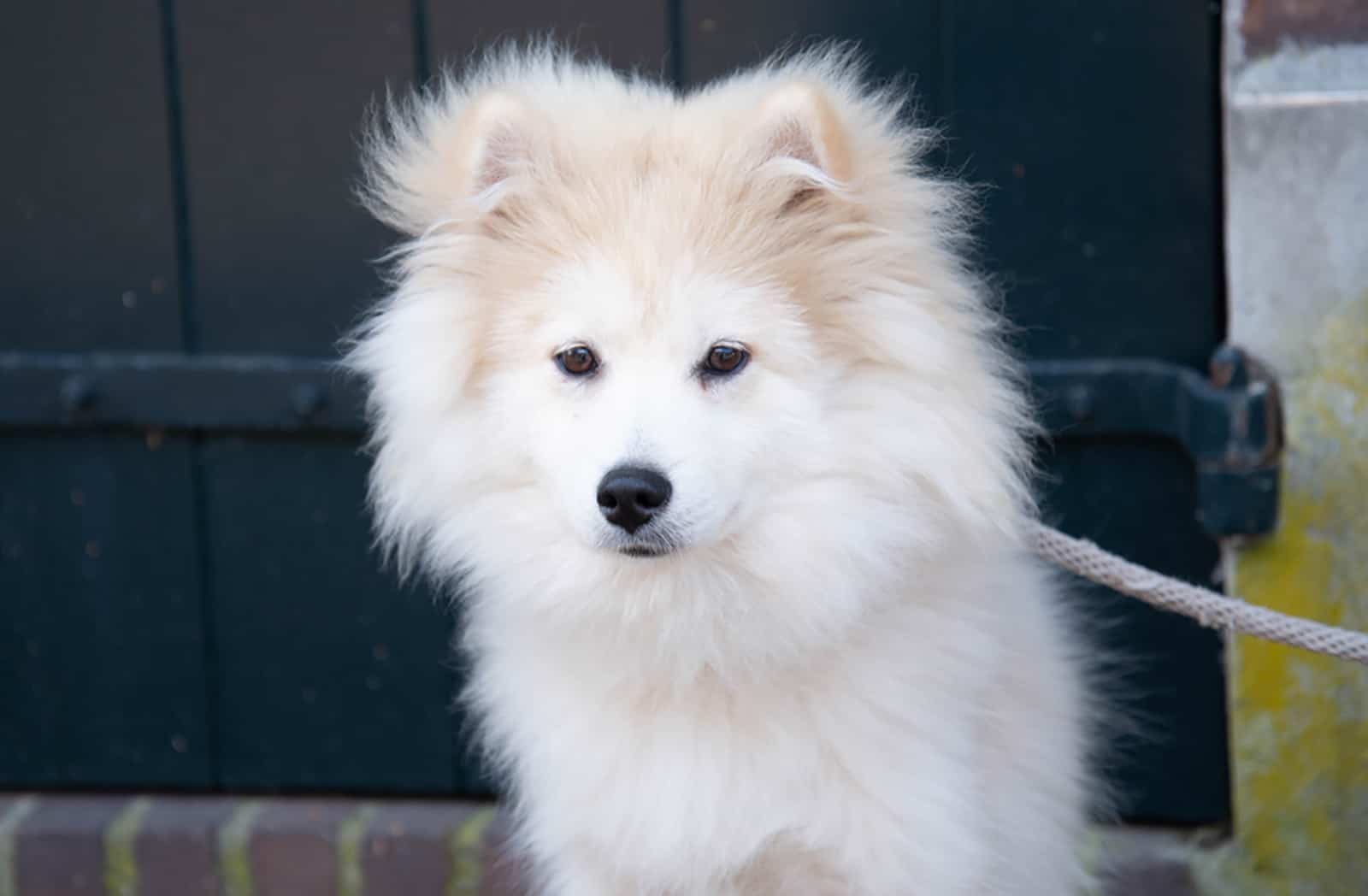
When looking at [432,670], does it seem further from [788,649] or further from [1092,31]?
[1092,31]

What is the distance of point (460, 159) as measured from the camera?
7.56ft

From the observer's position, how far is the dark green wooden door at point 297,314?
3193 mm

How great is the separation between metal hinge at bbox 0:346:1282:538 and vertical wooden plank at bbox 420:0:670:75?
795 mm

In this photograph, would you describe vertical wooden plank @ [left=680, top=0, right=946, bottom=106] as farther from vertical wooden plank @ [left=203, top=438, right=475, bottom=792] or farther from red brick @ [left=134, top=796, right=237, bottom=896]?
red brick @ [left=134, top=796, right=237, bottom=896]

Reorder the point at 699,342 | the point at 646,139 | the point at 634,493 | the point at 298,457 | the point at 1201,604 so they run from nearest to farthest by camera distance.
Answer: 1. the point at 634,493
2. the point at 699,342
3. the point at 646,139
4. the point at 1201,604
5. the point at 298,457

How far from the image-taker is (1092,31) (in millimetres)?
3145

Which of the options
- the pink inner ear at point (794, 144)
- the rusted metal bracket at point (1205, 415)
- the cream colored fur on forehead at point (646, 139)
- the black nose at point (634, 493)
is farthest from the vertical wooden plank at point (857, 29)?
the black nose at point (634, 493)

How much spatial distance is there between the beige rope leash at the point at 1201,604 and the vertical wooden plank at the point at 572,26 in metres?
1.41

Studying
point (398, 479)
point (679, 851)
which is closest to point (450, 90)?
point (398, 479)

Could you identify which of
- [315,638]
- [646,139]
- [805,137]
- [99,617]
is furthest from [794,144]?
[99,617]

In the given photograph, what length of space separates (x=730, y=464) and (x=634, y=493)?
17 centimetres

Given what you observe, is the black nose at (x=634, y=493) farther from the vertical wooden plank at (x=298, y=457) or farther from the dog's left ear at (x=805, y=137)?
the vertical wooden plank at (x=298, y=457)

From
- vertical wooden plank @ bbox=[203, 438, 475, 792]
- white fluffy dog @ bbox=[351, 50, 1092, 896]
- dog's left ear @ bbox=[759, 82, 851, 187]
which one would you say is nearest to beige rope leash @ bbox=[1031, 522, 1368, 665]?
white fluffy dog @ bbox=[351, 50, 1092, 896]

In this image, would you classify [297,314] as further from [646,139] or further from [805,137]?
[805,137]
